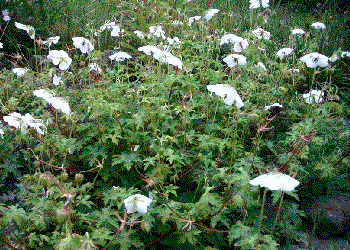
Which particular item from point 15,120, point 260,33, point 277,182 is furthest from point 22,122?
point 260,33

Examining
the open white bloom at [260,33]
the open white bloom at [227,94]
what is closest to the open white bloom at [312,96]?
the open white bloom at [260,33]

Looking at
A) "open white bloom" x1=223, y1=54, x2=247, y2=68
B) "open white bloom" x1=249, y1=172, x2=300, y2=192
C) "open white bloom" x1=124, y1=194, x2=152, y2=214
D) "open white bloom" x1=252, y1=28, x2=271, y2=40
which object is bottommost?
"open white bloom" x1=124, y1=194, x2=152, y2=214

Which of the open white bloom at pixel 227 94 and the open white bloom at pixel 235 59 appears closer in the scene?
the open white bloom at pixel 227 94

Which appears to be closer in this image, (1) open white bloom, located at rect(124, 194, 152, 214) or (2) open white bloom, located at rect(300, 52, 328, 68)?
(1) open white bloom, located at rect(124, 194, 152, 214)

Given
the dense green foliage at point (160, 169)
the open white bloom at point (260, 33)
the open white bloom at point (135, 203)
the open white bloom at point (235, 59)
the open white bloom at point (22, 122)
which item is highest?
the open white bloom at point (235, 59)

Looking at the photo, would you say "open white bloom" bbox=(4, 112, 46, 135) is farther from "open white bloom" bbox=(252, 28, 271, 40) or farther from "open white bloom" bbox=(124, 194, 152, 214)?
"open white bloom" bbox=(252, 28, 271, 40)

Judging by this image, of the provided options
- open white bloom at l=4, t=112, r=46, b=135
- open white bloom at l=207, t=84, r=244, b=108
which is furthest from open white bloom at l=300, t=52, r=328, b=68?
open white bloom at l=4, t=112, r=46, b=135

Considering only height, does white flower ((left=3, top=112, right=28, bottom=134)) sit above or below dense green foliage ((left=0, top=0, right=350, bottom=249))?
above

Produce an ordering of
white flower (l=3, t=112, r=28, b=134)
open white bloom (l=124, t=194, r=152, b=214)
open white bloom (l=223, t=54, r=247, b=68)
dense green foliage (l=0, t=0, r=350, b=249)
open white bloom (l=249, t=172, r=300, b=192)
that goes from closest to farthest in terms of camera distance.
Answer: open white bloom (l=249, t=172, r=300, b=192)
open white bloom (l=124, t=194, r=152, b=214)
dense green foliage (l=0, t=0, r=350, b=249)
white flower (l=3, t=112, r=28, b=134)
open white bloom (l=223, t=54, r=247, b=68)

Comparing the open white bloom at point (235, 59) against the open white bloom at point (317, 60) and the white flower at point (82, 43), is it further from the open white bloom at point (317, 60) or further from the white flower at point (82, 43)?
the white flower at point (82, 43)

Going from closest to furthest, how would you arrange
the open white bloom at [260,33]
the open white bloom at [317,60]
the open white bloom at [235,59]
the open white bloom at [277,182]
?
the open white bloom at [277,182], the open white bloom at [235,59], the open white bloom at [317,60], the open white bloom at [260,33]

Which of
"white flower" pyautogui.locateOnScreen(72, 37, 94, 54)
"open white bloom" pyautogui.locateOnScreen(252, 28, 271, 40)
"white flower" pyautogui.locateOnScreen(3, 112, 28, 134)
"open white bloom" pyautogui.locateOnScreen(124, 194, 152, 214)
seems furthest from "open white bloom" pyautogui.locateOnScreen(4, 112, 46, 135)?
"open white bloom" pyautogui.locateOnScreen(252, 28, 271, 40)

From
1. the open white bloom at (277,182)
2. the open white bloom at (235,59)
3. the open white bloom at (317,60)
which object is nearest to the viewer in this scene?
the open white bloom at (277,182)

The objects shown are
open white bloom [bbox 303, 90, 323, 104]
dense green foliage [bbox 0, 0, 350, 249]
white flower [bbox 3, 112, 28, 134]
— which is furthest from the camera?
open white bloom [bbox 303, 90, 323, 104]
